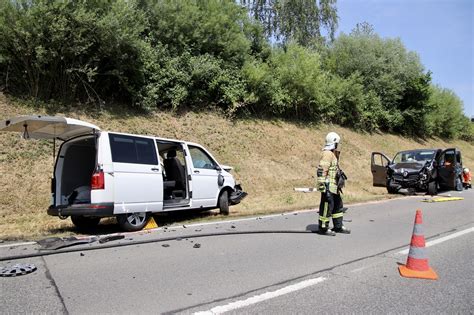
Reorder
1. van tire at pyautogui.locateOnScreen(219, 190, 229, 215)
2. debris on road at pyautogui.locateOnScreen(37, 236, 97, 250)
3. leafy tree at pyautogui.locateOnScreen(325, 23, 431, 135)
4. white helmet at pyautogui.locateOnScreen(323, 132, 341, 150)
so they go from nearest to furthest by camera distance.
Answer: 1. debris on road at pyautogui.locateOnScreen(37, 236, 97, 250)
2. white helmet at pyautogui.locateOnScreen(323, 132, 341, 150)
3. van tire at pyautogui.locateOnScreen(219, 190, 229, 215)
4. leafy tree at pyautogui.locateOnScreen(325, 23, 431, 135)

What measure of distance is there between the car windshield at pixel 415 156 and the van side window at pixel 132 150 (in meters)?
12.2

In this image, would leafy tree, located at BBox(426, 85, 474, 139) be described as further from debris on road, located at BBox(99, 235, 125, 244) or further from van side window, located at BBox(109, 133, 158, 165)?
debris on road, located at BBox(99, 235, 125, 244)

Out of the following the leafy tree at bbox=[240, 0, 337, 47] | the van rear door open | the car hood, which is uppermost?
the leafy tree at bbox=[240, 0, 337, 47]

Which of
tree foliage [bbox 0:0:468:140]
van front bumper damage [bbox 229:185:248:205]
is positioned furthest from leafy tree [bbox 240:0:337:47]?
van front bumper damage [bbox 229:185:248:205]

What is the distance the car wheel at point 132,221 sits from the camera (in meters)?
8.50

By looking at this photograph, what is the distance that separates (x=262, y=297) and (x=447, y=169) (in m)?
15.4

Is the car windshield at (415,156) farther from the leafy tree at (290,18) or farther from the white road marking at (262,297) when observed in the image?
the leafy tree at (290,18)

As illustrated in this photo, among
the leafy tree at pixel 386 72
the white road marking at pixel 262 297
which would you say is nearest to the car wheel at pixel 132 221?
the white road marking at pixel 262 297

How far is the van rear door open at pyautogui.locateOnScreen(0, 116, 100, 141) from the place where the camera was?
7798mm

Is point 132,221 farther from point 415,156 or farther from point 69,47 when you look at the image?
point 415,156

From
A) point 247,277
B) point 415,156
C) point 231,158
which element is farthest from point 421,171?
point 247,277

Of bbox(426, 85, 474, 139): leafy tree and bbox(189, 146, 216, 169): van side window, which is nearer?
bbox(189, 146, 216, 169): van side window

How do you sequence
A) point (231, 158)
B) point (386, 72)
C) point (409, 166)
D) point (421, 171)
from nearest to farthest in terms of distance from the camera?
point (421, 171)
point (409, 166)
point (231, 158)
point (386, 72)

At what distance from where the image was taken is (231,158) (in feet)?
58.1
